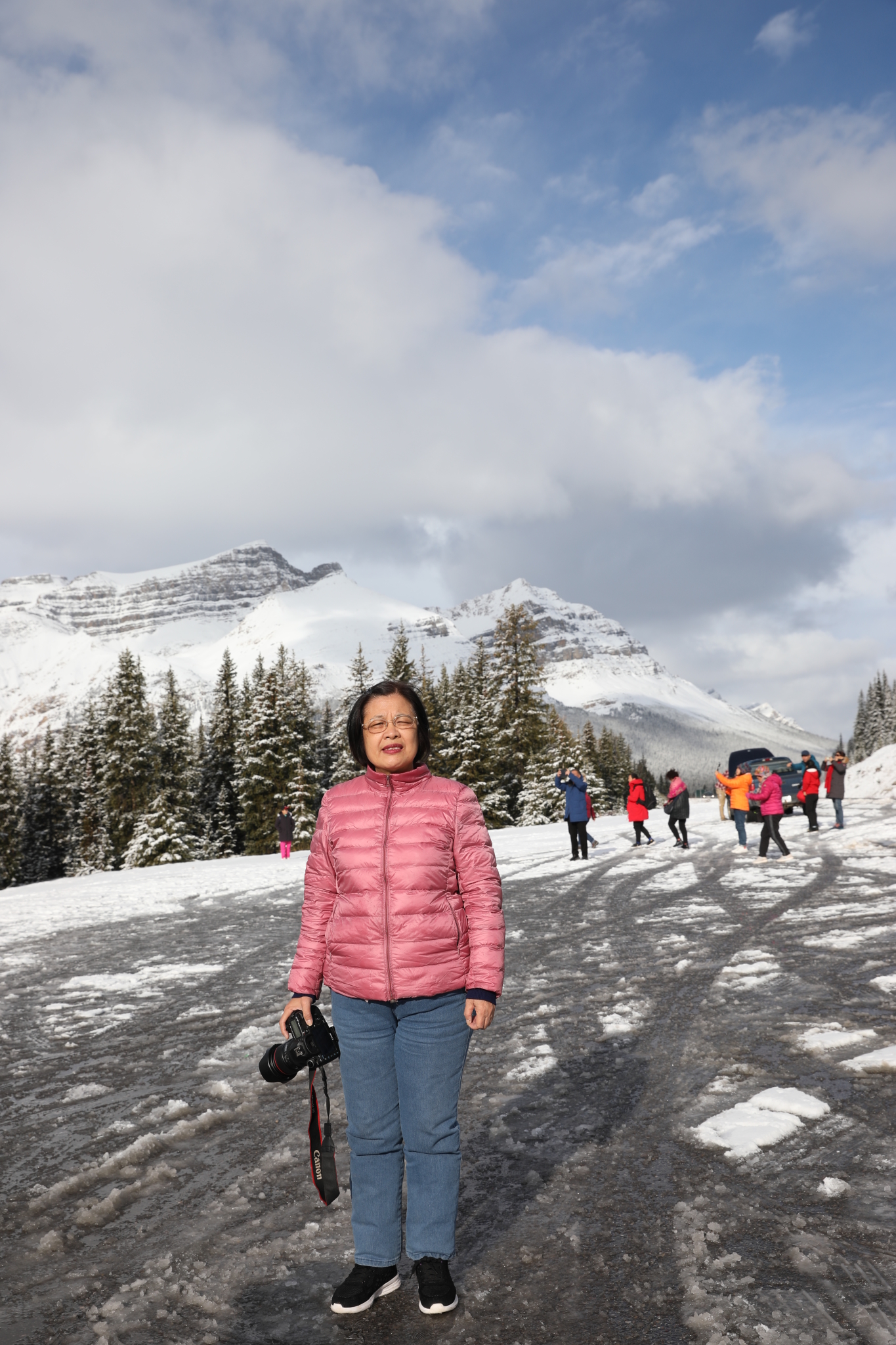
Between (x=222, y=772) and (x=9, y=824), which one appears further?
(x=222, y=772)

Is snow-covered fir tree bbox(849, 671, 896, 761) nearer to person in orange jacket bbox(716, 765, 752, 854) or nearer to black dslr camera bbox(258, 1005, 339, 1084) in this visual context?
person in orange jacket bbox(716, 765, 752, 854)

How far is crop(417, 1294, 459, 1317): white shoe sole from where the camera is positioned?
2.60 meters

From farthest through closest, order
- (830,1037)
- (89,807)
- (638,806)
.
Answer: (89,807) < (638,806) < (830,1037)

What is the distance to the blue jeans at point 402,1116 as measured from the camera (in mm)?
2793

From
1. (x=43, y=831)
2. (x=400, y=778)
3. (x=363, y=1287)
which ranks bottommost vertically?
(x=43, y=831)

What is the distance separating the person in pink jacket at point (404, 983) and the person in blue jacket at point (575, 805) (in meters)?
14.4

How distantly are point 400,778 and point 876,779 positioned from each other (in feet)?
125

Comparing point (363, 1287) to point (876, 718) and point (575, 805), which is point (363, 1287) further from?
point (876, 718)

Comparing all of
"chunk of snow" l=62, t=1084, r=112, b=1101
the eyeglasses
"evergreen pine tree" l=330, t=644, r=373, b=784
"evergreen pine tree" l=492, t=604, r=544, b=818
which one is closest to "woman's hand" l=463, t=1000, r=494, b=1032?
the eyeglasses

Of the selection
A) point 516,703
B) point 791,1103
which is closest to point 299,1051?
point 791,1103

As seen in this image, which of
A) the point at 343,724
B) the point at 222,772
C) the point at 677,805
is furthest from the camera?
the point at 222,772

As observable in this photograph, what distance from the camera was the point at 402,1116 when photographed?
2.87 m

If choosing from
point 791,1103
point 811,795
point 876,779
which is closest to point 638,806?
point 811,795

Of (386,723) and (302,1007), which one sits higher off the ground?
(386,723)
